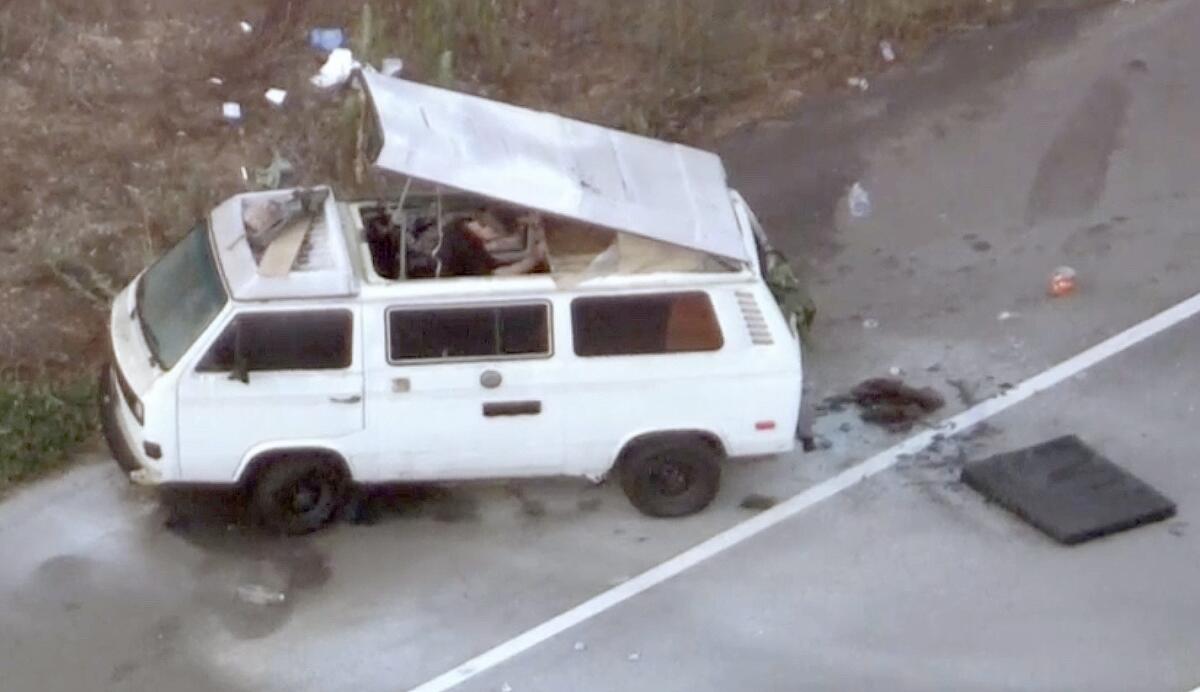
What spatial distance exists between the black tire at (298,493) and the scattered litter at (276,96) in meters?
4.58

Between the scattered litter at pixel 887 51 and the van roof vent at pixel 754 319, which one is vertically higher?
the scattered litter at pixel 887 51

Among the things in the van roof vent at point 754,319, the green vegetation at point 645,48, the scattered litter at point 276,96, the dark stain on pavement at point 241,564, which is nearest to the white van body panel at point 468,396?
the van roof vent at point 754,319

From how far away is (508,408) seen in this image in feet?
32.4

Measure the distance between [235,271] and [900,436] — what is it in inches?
159

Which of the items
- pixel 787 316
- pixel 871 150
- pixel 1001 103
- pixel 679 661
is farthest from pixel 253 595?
pixel 1001 103

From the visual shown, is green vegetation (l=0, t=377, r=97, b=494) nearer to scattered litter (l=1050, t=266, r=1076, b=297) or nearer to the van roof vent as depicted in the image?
the van roof vent

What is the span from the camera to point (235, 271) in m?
9.80

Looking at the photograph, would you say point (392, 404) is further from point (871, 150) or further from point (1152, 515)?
point (871, 150)

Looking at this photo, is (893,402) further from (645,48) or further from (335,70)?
(335,70)

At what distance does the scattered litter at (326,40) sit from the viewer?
14.6 metres

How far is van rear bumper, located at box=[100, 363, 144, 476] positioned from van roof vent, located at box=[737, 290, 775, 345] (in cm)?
326

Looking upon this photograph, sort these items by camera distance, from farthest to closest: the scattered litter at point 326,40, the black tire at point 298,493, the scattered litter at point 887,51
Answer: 1. the scattered litter at point 887,51
2. the scattered litter at point 326,40
3. the black tire at point 298,493

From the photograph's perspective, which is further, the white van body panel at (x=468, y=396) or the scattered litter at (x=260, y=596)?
the scattered litter at (x=260, y=596)

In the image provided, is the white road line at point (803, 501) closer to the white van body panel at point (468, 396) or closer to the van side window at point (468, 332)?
the white van body panel at point (468, 396)
